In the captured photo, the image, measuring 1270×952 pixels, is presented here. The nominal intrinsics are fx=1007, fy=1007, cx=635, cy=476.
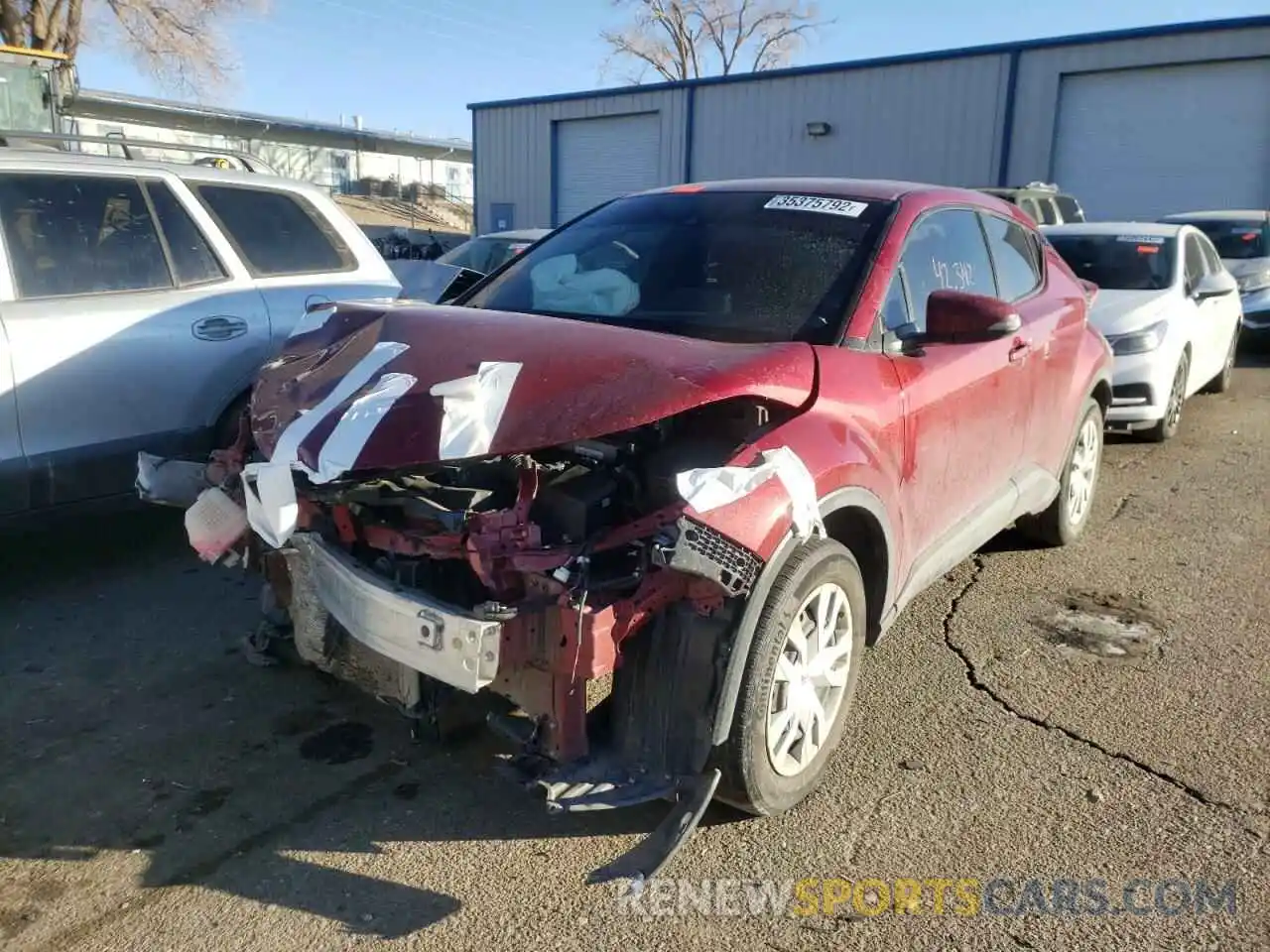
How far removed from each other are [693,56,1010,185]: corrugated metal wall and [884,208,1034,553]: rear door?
1636 cm

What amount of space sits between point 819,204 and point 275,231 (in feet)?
10.0

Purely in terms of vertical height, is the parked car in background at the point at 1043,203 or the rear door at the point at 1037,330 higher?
the parked car in background at the point at 1043,203

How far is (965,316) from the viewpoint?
10.9 ft

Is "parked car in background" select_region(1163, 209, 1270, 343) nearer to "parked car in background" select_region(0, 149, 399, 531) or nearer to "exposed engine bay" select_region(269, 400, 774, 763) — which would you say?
"parked car in background" select_region(0, 149, 399, 531)

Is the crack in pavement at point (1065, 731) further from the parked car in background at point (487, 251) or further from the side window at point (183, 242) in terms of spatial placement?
the parked car in background at point (487, 251)

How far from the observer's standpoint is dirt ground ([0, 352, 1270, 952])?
8.39 ft

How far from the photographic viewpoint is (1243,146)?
55.1 ft

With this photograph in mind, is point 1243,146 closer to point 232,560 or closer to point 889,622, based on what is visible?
point 889,622

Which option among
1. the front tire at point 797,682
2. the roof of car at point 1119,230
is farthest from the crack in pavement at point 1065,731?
the roof of car at point 1119,230

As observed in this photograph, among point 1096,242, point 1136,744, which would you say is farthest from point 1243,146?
point 1136,744

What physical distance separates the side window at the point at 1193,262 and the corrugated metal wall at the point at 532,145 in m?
15.6

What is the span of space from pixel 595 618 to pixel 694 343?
949 millimetres

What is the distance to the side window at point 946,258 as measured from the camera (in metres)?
3.68

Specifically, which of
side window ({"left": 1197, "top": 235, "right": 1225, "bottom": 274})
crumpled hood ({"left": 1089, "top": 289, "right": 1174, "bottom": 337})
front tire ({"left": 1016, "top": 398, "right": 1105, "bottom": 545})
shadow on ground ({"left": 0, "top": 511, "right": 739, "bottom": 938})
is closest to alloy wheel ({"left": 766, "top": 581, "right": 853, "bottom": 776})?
shadow on ground ({"left": 0, "top": 511, "right": 739, "bottom": 938})
